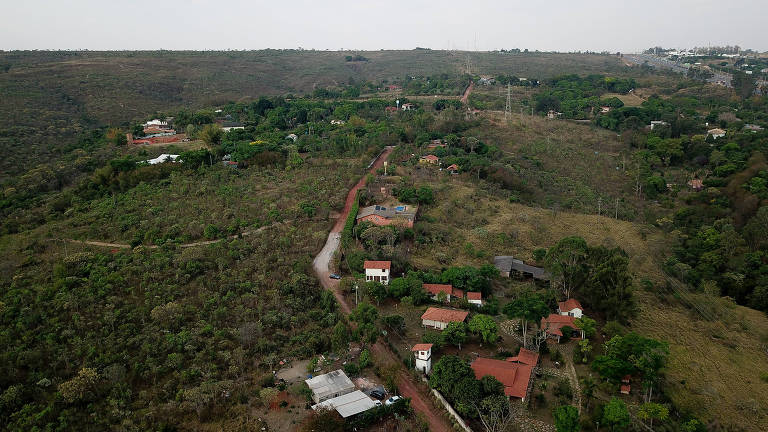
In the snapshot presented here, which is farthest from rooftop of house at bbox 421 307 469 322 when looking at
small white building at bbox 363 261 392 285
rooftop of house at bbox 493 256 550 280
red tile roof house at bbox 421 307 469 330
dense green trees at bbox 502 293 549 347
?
rooftop of house at bbox 493 256 550 280

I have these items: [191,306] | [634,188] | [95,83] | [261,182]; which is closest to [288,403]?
[191,306]

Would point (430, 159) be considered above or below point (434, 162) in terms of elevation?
above

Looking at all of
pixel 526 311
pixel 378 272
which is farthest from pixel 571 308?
pixel 378 272

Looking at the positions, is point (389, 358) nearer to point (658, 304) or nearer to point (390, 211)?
point (658, 304)

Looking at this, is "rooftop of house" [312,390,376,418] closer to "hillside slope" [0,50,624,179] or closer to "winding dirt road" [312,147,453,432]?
"winding dirt road" [312,147,453,432]

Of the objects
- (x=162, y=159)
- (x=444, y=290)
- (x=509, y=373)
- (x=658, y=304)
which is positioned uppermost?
(x=162, y=159)

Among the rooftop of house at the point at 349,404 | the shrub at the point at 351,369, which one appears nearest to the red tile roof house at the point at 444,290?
the shrub at the point at 351,369
